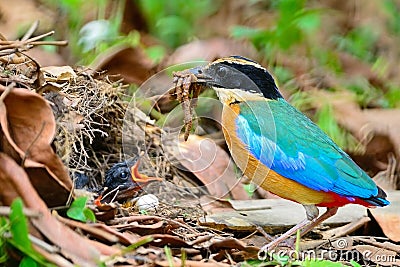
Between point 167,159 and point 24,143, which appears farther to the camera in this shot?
point 167,159

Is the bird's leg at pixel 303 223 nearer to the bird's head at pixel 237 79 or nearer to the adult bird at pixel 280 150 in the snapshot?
the adult bird at pixel 280 150

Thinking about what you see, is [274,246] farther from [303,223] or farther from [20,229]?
[20,229]

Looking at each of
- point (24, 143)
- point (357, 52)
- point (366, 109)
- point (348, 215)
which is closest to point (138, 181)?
point (348, 215)

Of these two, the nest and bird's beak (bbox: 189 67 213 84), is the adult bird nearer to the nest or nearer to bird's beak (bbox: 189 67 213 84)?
bird's beak (bbox: 189 67 213 84)

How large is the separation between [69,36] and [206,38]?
156cm

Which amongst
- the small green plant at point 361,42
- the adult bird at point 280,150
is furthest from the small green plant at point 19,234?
the small green plant at point 361,42

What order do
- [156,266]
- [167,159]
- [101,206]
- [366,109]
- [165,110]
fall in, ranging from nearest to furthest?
[156,266]
[101,206]
[167,159]
[165,110]
[366,109]

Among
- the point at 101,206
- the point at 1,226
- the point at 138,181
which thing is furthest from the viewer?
the point at 138,181

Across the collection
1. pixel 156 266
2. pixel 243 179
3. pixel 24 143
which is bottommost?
pixel 243 179

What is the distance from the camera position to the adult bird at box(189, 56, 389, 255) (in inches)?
147

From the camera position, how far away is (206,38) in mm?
8914

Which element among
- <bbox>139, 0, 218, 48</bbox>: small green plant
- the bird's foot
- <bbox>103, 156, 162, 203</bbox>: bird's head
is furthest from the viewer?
<bbox>139, 0, 218, 48</bbox>: small green plant

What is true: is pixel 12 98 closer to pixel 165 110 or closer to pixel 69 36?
pixel 165 110

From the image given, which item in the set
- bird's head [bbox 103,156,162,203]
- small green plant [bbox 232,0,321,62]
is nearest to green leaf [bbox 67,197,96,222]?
bird's head [bbox 103,156,162,203]
